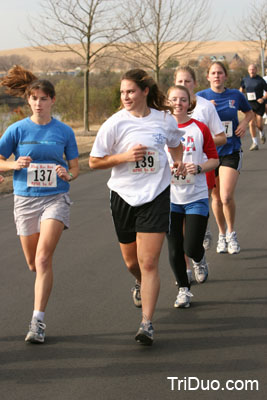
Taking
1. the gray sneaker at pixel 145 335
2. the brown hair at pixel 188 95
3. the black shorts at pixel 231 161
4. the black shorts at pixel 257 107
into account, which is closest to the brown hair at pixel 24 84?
the brown hair at pixel 188 95

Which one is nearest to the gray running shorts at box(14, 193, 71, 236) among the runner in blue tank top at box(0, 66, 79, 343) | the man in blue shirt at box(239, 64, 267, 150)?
the runner in blue tank top at box(0, 66, 79, 343)

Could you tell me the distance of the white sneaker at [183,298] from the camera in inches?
232

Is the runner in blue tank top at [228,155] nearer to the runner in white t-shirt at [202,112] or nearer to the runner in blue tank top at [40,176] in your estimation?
the runner in white t-shirt at [202,112]

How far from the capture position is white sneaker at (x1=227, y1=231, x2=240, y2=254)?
25.5 ft

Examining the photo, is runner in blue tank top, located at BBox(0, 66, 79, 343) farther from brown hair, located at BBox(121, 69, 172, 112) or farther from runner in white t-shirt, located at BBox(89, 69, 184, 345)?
brown hair, located at BBox(121, 69, 172, 112)

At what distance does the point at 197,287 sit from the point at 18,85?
2392 millimetres

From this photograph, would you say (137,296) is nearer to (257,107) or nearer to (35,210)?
(35,210)

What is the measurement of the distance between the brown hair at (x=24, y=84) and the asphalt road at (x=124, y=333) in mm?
1740

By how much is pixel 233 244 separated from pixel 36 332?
3274mm

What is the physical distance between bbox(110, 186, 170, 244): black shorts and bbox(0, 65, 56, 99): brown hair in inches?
36.8

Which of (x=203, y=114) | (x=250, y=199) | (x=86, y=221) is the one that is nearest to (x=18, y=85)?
(x=203, y=114)

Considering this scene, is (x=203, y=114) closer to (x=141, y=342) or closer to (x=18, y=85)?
(x=18, y=85)

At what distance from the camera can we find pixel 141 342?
16.3ft

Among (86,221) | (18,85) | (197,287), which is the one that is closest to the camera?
(18,85)
